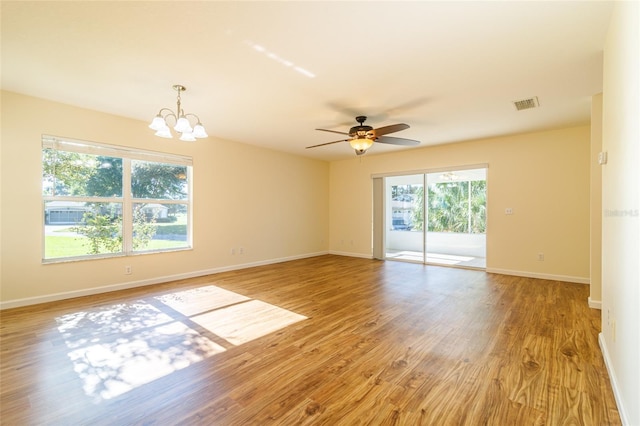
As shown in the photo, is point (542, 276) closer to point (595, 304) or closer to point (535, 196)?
point (535, 196)

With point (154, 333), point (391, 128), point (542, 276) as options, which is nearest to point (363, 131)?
point (391, 128)

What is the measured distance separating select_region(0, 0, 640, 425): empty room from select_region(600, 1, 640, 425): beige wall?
0.03 m

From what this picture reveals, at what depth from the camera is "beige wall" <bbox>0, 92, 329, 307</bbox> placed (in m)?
3.47

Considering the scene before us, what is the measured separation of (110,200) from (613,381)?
5.89 meters

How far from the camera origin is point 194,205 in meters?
5.14

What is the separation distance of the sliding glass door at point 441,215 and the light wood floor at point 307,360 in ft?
8.07

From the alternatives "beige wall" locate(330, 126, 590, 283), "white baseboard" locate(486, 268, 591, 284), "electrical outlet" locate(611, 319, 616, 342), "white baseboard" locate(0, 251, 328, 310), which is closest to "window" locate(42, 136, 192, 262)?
"white baseboard" locate(0, 251, 328, 310)

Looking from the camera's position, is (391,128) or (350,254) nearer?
(391,128)

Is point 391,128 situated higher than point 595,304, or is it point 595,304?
point 391,128

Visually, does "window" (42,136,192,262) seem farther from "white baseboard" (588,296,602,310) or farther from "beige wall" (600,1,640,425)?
"white baseboard" (588,296,602,310)

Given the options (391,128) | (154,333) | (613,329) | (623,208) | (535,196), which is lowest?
A: (154,333)

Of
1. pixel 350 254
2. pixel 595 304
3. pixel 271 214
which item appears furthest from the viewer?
pixel 350 254

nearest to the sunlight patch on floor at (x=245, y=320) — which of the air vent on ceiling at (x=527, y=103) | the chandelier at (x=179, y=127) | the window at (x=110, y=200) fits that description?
the chandelier at (x=179, y=127)

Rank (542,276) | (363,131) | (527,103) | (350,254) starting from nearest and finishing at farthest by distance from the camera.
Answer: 1. (527,103)
2. (363,131)
3. (542,276)
4. (350,254)
